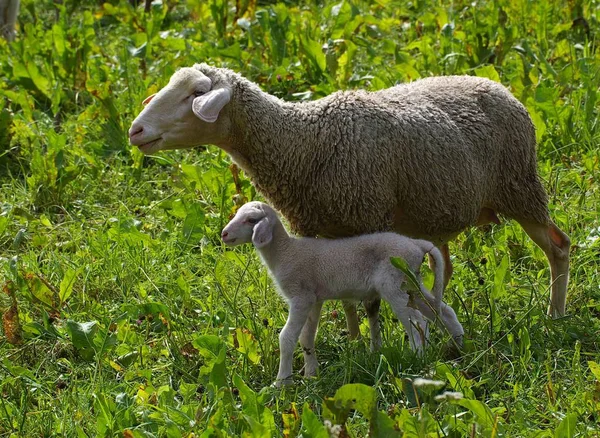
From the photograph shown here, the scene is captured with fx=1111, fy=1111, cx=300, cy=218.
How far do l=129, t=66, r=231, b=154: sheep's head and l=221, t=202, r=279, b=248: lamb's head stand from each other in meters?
0.39

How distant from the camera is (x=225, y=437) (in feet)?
12.1

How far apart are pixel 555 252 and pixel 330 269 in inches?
51.2

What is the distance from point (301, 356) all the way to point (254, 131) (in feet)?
3.14

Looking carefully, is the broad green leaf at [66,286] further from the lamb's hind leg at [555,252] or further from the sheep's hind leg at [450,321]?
the lamb's hind leg at [555,252]

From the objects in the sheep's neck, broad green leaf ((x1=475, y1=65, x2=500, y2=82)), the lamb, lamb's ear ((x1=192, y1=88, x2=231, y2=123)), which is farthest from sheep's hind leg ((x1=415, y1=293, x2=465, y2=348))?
the lamb

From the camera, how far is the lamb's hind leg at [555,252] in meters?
4.97

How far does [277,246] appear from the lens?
4344 millimetres

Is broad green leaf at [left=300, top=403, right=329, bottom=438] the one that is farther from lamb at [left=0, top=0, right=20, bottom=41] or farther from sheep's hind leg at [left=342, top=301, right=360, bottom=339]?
lamb at [left=0, top=0, right=20, bottom=41]

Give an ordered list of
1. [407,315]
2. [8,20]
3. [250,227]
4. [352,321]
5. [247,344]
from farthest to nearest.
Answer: [8,20] → [352,321] → [247,344] → [250,227] → [407,315]

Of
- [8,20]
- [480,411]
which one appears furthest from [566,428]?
[8,20]

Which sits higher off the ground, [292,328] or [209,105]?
[209,105]

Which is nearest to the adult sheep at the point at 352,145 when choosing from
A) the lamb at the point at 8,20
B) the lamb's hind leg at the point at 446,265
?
the lamb's hind leg at the point at 446,265

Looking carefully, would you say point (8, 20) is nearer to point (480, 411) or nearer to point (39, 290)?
point (39, 290)

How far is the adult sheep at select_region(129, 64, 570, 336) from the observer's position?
Answer: 173 inches
